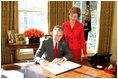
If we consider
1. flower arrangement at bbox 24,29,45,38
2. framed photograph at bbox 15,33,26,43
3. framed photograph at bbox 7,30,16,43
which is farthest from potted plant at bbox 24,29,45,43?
framed photograph at bbox 7,30,16,43

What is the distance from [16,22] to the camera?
3.99 metres

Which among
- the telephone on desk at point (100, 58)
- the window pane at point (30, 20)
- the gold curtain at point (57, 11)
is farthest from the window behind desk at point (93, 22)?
the telephone on desk at point (100, 58)

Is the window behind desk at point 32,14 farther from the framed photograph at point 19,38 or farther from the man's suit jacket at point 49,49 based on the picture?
the man's suit jacket at point 49,49

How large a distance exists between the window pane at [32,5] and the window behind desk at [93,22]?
114cm

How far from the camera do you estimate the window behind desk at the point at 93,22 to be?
459 centimetres

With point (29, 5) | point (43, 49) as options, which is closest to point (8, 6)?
point (29, 5)

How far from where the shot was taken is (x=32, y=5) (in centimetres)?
428

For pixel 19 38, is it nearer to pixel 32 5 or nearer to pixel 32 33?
pixel 32 33

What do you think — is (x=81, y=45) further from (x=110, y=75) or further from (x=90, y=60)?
(x=110, y=75)

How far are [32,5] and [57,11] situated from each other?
2.70ft

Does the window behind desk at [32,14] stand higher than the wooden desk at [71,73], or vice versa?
the window behind desk at [32,14]

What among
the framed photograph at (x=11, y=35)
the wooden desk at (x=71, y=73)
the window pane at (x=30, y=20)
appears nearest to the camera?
the wooden desk at (x=71, y=73)

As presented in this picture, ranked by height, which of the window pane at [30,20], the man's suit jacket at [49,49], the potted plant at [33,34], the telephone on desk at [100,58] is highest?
the window pane at [30,20]

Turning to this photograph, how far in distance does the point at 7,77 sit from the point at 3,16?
2.96m
